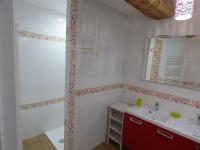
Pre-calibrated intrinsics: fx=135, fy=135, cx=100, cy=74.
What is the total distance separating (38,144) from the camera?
87.8 inches

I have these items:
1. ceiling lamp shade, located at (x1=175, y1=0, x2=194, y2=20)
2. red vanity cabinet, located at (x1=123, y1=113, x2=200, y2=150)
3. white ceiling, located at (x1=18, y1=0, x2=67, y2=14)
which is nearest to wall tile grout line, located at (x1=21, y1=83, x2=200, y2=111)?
red vanity cabinet, located at (x1=123, y1=113, x2=200, y2=150)

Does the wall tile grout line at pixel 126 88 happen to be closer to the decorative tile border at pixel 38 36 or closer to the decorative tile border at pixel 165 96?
the decorative tile border at pixel 165 96

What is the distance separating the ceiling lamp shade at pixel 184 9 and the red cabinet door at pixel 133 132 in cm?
128

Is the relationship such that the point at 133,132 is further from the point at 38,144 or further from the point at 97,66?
the point at 38,144

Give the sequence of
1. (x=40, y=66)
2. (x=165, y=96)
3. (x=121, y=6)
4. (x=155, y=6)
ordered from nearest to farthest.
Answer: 1. (x=155, y=6)
2. (x=165, y=96)
3. (x=121, y=6)
4. (x=40, y=66)

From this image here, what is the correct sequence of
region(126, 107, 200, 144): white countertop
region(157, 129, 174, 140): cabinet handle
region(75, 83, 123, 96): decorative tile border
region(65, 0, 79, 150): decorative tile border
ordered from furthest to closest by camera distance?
region(75, 83, 123, 96): decorative tile border, region(65, 0, 79, 150): decorative tile border, region(157, 129, 174, 140): cabinet handle, region(126, 107, 200, 144): white countertop

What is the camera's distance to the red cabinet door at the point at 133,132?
1.77 metres

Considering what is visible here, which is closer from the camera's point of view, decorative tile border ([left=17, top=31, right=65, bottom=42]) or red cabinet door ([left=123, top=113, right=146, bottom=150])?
red cabinet door ([left=123, top=113, right=146, bottom=150])

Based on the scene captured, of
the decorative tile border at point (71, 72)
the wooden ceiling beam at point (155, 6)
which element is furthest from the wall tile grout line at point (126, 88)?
the wooden ceiling beam at point (155, 6)

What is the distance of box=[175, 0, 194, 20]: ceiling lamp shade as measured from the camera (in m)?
0.89

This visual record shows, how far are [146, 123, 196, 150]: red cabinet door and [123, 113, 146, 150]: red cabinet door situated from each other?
0.10m

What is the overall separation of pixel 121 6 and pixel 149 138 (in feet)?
6.19

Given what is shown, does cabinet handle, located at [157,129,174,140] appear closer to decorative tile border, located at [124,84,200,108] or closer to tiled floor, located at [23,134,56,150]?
decorative tile border, located at [124,84,200,108]

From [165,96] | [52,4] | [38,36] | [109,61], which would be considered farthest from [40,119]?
[165,96]
